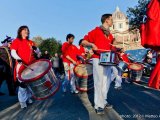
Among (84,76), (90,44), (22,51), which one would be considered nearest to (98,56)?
(90,44)

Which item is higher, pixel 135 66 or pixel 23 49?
pixel 23 49

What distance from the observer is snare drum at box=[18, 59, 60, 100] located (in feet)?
24.4

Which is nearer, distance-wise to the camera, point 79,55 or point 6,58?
point 6,58

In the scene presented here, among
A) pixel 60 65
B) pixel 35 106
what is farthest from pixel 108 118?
pixel 60 65

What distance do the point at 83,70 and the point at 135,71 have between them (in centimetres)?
381

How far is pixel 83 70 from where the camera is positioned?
1069 centimetres

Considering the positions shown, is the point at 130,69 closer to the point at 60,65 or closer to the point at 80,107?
the point at 80,107

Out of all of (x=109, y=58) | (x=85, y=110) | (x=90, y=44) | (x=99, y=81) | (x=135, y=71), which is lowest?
(x=85, y=110)

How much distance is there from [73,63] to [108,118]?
4978 millimetres

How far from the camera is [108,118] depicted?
700cm

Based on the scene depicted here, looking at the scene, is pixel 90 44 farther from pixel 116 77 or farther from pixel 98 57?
pixel 116 77

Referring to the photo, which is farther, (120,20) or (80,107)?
(120,20)

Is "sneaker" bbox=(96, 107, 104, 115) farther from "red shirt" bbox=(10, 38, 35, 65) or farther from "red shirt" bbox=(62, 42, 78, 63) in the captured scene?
"red shirt" bbox=(62, 42, 78, 63)

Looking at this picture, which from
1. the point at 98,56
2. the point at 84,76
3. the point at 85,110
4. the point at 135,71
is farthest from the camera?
the point at 135,71
